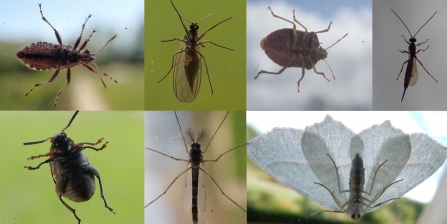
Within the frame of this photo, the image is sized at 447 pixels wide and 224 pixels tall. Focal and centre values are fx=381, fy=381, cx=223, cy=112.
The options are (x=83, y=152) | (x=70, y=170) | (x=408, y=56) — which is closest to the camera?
(x=70, y=170)

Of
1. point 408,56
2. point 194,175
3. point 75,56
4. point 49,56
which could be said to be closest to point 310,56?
point 408,56

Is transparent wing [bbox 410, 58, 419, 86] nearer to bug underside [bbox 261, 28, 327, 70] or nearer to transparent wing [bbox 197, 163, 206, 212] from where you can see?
bug underside [bbox 261, 28, 327, 70]

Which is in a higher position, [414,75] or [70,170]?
[414,75]

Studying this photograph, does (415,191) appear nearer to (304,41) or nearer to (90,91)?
(304,41)

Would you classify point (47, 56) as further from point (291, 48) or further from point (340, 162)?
point (340, 162)

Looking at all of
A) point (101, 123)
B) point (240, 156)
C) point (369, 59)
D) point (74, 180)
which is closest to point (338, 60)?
point (369, 59)

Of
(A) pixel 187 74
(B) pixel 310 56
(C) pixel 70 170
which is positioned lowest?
(C) pixel 70 170
